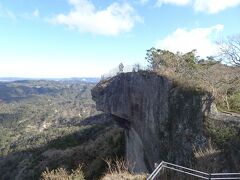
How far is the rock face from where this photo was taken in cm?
1508

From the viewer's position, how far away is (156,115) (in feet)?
64.0

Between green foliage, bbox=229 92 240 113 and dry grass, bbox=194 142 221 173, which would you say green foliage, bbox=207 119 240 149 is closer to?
dry grass, bbox=194 142 221 173

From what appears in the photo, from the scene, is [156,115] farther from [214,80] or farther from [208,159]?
[208,159]

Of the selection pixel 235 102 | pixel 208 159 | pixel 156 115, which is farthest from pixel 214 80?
pixel 208 159

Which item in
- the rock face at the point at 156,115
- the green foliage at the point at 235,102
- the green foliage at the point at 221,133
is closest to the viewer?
the green foliage at the point at 221,133

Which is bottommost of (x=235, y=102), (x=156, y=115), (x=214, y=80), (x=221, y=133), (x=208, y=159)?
(x=208, y=159)

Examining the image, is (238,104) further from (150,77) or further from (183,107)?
(150,77)

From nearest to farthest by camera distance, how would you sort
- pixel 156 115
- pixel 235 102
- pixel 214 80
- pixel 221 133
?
1. pixel 221 133
2. pixel 235 102
3. pixel 214 80
4. pixel 156 115

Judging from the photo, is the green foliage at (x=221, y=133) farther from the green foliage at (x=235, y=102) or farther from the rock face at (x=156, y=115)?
the green foliage at (x=235, y=102)

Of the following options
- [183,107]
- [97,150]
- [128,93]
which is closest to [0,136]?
[97,150]

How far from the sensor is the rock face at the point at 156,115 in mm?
15078

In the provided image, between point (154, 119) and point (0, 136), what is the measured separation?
163361 millimetres

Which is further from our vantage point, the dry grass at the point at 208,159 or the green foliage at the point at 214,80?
the green foliage at the point at 214,80

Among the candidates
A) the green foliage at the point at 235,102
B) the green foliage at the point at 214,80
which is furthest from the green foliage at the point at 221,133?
the green foliage at the point at 235,102
